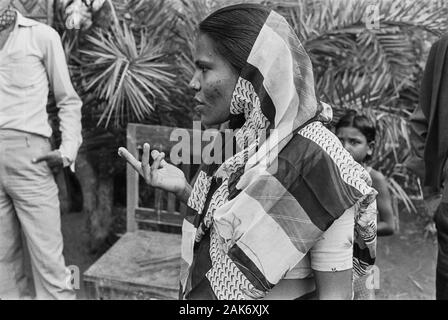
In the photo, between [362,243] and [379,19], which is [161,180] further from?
[379,19]

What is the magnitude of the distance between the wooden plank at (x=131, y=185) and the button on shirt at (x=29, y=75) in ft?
1.14

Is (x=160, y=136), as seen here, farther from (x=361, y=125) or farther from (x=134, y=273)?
(x=361, y=125)

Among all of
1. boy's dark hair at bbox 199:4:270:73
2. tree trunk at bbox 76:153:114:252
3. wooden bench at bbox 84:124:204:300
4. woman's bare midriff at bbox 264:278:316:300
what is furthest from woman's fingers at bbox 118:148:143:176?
tree trunk at bbox 76:153:114:252

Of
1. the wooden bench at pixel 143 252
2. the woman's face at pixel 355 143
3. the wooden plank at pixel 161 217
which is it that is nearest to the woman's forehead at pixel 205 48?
the woman's face at pixel 355 143

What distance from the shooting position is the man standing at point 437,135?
239cm

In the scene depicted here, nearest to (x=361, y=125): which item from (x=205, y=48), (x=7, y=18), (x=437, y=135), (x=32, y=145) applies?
(x=437, y=135)

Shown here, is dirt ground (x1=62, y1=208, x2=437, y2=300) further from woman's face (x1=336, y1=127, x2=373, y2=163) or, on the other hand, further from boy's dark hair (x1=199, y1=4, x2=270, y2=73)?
boy's dark hair (x1=199, y1=4, x2=270, y2=73)

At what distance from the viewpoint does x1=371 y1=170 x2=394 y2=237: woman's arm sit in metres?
2.61

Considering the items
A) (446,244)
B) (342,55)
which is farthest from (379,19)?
(446,244)

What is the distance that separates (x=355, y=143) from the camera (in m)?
2.65

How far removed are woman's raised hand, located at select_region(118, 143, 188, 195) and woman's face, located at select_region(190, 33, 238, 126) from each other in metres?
0.23

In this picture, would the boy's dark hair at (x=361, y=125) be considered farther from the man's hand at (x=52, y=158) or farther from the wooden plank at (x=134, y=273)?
the man's hand at (x=52, y=158)

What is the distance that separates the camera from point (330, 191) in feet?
4.42
